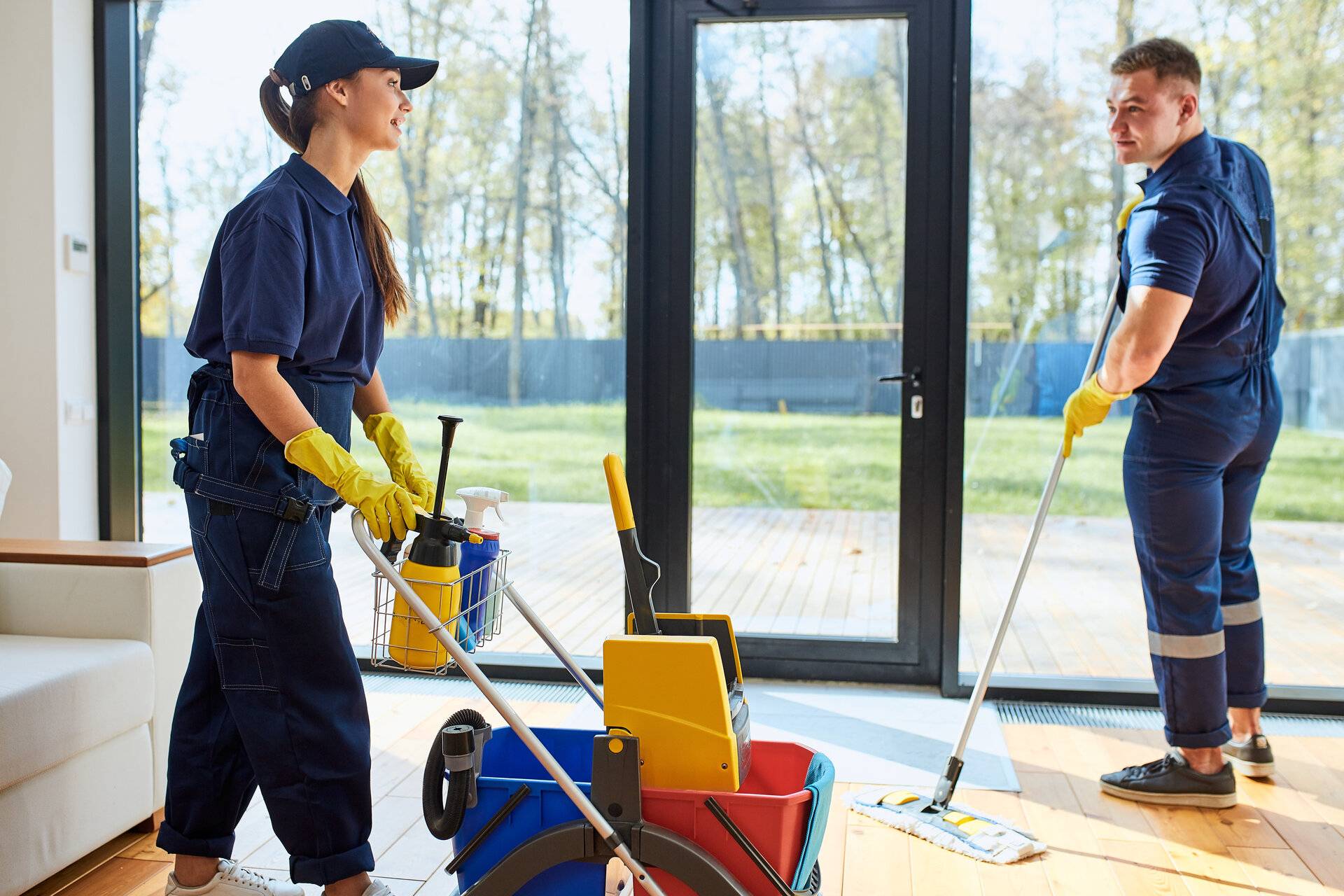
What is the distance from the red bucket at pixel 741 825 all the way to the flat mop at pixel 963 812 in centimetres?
84

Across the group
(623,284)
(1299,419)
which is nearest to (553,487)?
(623,284)

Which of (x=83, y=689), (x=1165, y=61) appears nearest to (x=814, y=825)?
(x=83, y=689)

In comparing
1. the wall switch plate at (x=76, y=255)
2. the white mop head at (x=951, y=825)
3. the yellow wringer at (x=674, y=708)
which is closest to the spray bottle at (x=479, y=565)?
the yellow wringer at (x=674, y=708)

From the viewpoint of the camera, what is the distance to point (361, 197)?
6.48 feet

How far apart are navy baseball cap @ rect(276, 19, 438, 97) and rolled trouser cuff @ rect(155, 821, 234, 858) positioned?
4.20 feet

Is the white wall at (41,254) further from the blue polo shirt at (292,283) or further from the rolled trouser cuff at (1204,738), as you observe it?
the rolled trouser cuff at (1204,738)

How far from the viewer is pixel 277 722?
1.78 m

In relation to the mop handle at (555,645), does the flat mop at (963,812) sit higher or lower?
lower

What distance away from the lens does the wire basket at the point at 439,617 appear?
5.36ft

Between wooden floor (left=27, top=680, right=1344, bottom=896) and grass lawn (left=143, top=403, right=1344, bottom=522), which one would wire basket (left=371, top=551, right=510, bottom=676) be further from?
grass lawn (left=143, top=403, right=1344, bottom=522)

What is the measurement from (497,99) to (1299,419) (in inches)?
102

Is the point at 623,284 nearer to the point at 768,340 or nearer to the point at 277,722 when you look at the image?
the point at 768,340

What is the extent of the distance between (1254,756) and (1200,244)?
4.18ft

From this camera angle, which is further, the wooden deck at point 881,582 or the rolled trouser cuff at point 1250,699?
the wooden deck at point 881,582
